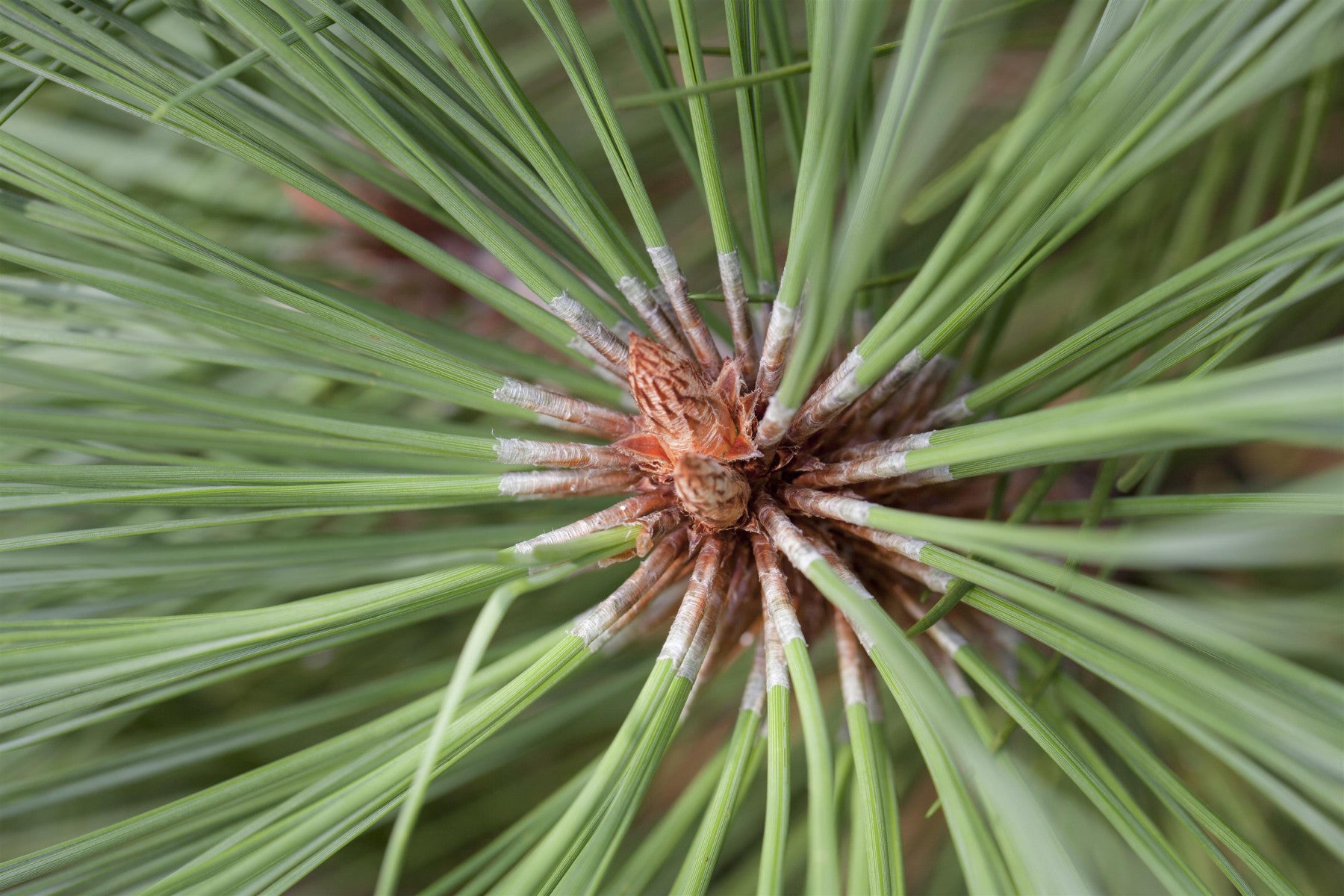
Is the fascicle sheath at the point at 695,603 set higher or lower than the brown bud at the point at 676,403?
lower

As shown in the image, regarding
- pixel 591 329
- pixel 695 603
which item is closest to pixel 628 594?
pixel 695 603

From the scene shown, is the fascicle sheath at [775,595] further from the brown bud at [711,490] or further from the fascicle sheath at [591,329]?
the fascicle sheath at [591,329]

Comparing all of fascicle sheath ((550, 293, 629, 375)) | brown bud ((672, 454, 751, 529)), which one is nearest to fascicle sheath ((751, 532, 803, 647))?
brown bud ((672, 454, 751, 529))

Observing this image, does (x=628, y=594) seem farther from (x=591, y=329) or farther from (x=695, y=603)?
(x=591, y=329)

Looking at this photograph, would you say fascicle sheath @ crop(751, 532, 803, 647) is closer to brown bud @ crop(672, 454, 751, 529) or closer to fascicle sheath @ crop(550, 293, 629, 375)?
brown bud @ crop(672, 454, 751, 529)

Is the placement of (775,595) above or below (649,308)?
below

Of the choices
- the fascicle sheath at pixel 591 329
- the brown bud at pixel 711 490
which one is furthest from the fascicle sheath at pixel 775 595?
the fascicle sheath at pixel 591 329

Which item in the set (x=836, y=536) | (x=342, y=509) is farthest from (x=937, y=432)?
(x=342, y=509)

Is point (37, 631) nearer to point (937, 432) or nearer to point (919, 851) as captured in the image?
point (937, 432)
